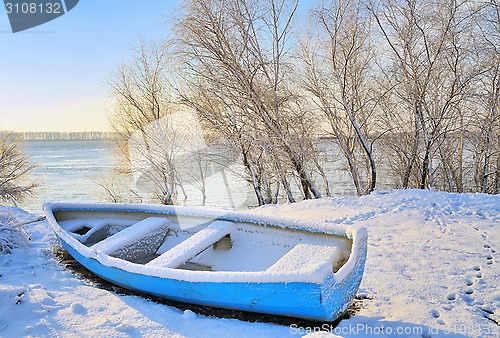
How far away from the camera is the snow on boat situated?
249 cm

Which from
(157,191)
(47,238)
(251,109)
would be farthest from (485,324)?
(157,191)

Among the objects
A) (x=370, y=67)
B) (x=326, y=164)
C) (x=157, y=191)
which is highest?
(x=370, y=67)

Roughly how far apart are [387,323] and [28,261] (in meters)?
4.01

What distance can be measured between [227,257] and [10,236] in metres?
2.97

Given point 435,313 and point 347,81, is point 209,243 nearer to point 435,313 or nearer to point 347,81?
point 435,313

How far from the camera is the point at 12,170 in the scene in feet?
45.3

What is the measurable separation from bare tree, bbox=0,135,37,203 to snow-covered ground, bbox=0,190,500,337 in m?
10.7

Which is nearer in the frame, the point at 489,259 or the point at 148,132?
the point at 489,259

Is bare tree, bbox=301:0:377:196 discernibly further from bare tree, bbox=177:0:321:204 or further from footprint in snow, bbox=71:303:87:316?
footprint in snow, bbox=71:303:87:316

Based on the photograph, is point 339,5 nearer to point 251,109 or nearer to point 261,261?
point 251,109

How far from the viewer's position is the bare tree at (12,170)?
13516 millimetres

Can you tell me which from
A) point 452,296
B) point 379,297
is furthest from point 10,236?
point 452,296

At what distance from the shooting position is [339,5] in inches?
314

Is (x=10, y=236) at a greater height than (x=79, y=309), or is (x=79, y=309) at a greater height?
(x=10, y=236)
